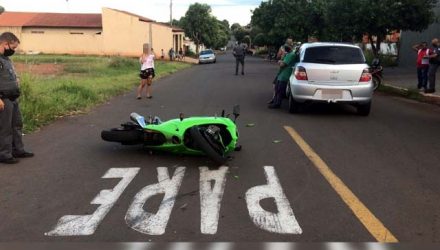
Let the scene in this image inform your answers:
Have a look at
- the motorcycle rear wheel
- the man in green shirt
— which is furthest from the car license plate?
the motorcycle rear wheel

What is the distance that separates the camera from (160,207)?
5.17 metres

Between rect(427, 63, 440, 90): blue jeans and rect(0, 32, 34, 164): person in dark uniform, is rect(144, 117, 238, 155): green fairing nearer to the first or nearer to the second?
rect(0, 32, 34, 164): person in dark uniform

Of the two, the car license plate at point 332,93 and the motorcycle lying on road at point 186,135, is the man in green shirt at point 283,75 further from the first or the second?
the motorcycle lying on road at point 186,135

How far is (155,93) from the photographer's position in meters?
17.5

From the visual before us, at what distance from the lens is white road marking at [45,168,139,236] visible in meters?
4.50

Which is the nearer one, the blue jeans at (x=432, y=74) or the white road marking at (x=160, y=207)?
the white road marking at (x=160, y=207)

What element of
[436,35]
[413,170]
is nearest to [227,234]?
[413,170]

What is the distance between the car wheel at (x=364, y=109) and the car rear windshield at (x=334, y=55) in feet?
3.00

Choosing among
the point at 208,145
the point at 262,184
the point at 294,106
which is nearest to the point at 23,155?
the point at 208,145

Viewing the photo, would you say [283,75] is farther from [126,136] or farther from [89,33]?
[89,33]

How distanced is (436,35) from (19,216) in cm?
2896

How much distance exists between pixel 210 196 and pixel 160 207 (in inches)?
23.4

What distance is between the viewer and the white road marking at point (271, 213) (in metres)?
4.59

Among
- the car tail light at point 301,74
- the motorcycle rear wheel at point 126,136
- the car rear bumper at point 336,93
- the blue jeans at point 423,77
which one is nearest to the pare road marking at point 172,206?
the motorcycle rear wheel at point 126,136
